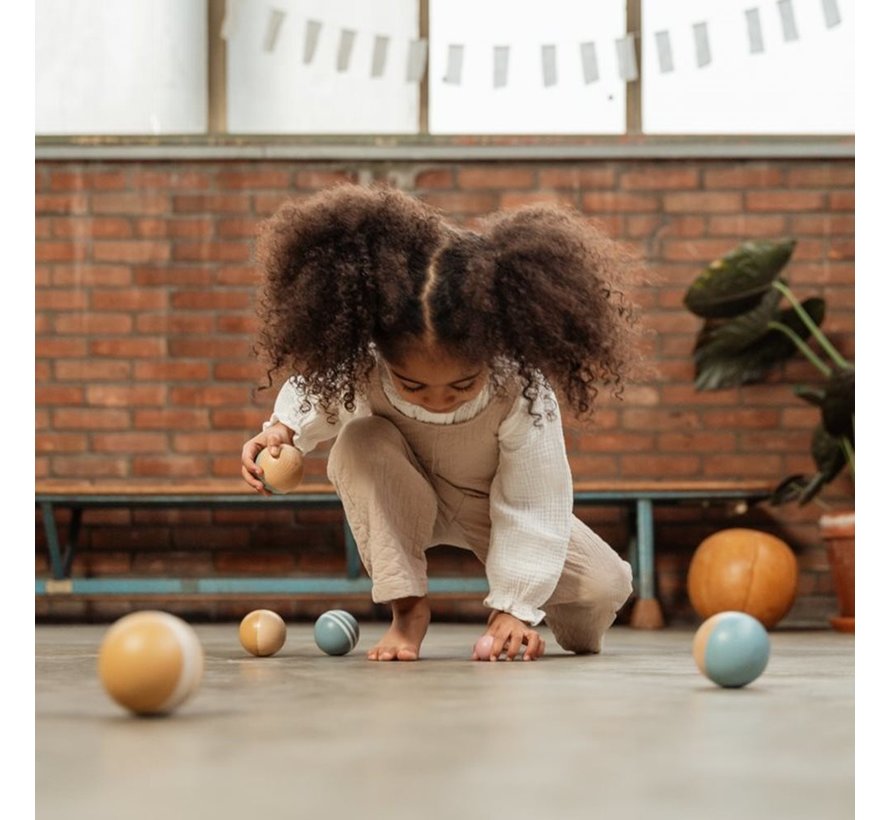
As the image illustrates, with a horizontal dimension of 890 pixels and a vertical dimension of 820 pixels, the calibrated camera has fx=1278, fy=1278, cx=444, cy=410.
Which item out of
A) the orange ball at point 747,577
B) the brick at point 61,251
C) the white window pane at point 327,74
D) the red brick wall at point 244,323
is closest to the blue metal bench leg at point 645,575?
the orange ball at point 747,577

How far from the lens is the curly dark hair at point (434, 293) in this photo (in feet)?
6.72

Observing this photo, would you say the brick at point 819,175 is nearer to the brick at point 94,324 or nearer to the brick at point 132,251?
the brick at point 132,251

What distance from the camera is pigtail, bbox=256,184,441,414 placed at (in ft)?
6.79

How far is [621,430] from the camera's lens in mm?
4426

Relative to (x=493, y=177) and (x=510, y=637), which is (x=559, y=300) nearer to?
(x=510, y=637)

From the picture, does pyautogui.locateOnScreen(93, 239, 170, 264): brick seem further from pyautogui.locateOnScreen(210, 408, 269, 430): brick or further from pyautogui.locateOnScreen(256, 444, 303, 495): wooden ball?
pyautogui.locateOnScreen(256, 444, 303, 495): wooden ball

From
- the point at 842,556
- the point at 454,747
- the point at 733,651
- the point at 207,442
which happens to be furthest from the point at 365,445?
the point at 207,442

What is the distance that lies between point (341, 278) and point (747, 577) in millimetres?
2223

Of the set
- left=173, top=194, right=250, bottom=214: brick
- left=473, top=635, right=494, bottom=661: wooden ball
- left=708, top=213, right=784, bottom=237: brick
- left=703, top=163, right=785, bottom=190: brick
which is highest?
left=703, top=163, right=785, bottom=190: brick

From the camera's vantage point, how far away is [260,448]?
7.68ft

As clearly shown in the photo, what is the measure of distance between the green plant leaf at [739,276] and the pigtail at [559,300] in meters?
2.02

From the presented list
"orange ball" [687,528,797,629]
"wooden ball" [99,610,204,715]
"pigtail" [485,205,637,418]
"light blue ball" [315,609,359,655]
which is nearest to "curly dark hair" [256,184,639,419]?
"pigtail" [485,205,637,418]

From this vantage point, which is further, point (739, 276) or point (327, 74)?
point (327, 74)

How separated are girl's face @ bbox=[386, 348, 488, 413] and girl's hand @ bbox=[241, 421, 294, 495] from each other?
25 centimetres
